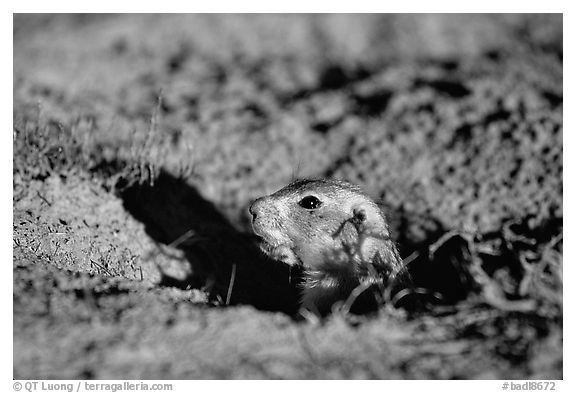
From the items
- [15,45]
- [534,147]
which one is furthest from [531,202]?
[15,45]

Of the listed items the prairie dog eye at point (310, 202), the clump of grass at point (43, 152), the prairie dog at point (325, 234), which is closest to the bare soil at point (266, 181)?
the clump of grass at point (43, 152)

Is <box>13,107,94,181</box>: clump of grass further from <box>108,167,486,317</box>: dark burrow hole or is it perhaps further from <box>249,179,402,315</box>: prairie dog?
<box>249,179,402,315</box>: prairie dog

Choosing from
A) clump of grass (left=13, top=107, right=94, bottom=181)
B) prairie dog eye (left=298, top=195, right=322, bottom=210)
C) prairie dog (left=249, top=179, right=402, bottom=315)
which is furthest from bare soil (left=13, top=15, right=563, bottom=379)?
prairie dog eye (left=298, top=195, right=322, bottom=210)

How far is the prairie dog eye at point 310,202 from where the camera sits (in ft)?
11.3

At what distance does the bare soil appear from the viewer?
2.23 metres

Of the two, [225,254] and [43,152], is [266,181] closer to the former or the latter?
[225,254]

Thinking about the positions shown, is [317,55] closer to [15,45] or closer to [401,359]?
[15,45]

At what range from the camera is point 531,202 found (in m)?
3.88

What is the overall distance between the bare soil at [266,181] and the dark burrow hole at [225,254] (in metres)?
0.02

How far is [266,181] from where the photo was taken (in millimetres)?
4344

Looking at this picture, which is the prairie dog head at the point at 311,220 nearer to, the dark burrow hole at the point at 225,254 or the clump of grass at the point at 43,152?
the dark burrow hole at the point at 225,254

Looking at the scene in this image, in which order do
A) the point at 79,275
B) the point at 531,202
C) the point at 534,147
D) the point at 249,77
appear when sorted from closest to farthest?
1. the point at 79,275
2. the point at 531,202
3. the point at 534,147
4. the point at 249,77

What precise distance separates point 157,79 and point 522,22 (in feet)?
10.8

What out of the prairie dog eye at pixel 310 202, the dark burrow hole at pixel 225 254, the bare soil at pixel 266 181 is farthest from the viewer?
the dark burrow hole at pixel 225 254
